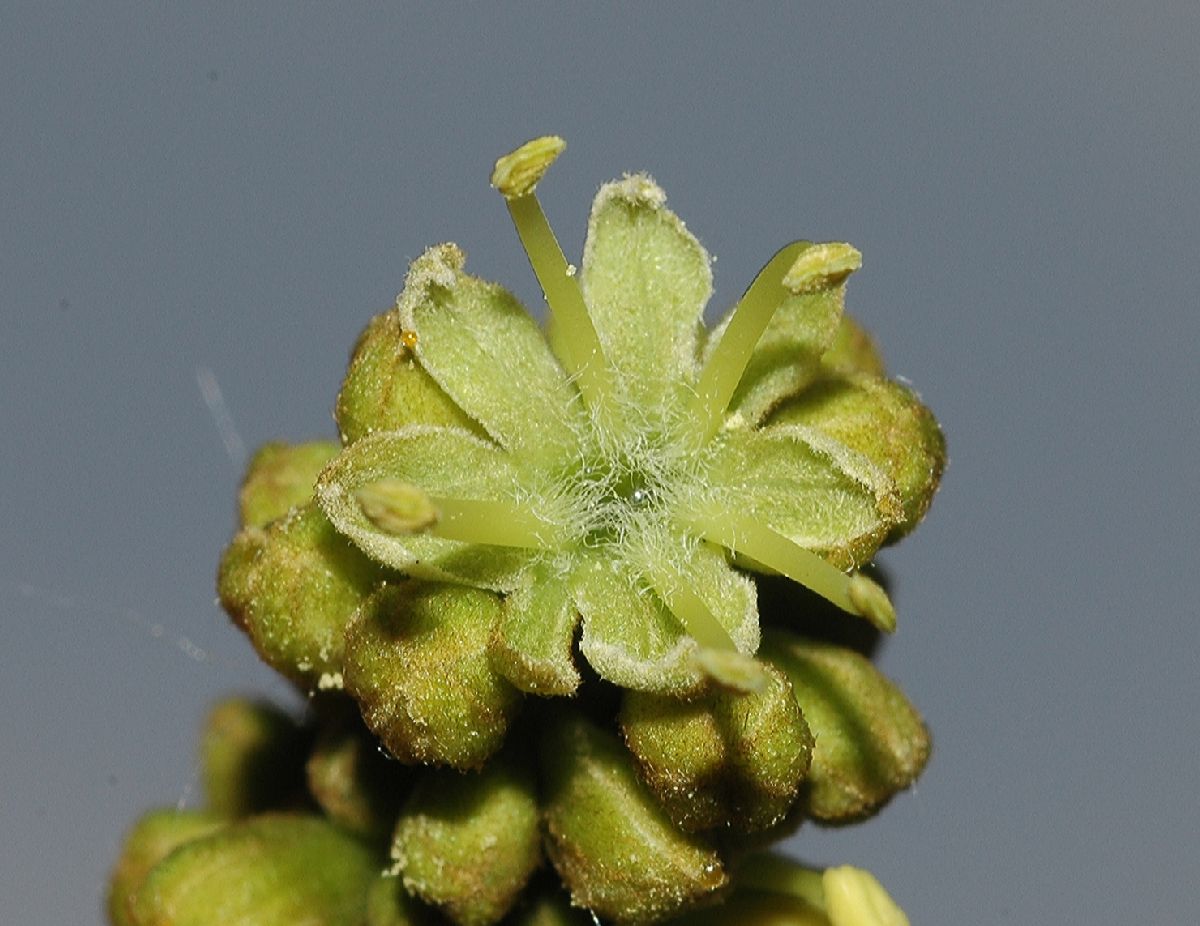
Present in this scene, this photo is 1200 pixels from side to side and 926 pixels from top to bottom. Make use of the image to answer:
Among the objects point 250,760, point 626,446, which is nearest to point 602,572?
point 626,446

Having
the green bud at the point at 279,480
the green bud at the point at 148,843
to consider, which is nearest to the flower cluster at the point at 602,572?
the green bud at the point at 279,480

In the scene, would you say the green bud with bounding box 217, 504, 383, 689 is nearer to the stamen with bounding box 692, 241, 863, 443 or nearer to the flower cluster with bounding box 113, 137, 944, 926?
the flower cluster with bounding box 113, 137, 944, 926

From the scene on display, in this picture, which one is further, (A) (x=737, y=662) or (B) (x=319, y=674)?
(B) (x=319, y=674)

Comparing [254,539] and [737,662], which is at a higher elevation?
[254,539]

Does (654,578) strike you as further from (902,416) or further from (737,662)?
(902,416)

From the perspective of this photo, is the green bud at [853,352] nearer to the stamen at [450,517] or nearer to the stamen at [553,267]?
the stamen at [553,267]

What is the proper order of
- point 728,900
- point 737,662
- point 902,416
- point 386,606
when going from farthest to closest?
1. point 728,900
2. point 902,416
3. point 386,606
4. point 737,662

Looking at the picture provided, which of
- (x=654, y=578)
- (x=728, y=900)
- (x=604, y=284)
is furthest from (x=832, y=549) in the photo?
(x=728, y=900)
